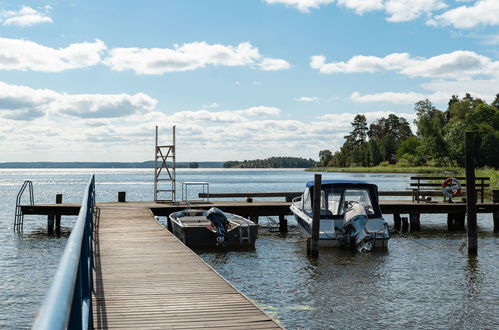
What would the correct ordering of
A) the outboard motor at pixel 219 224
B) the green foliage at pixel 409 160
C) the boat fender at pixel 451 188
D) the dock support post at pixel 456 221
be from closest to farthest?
the outboard motor at pixel 219 224, the boat fender at pixel 451 188, the dock support post at pixel 456 221, the green foliage at pixel 409 160

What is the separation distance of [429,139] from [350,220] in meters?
98.9

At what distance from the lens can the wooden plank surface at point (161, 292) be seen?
23.2ft

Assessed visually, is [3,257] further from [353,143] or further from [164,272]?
[353,143]

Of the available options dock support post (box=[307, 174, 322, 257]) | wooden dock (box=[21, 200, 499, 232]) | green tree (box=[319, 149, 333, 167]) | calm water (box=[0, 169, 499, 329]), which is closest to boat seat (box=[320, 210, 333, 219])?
calm water (box=[0, 169, 499, 329])

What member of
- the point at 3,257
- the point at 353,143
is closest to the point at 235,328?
the point at 3,257

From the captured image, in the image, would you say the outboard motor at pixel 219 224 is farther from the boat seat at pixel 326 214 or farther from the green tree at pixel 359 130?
the green tree at pixel 359 130

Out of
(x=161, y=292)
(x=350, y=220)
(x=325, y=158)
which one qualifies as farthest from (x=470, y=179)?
(x=325, y=158)

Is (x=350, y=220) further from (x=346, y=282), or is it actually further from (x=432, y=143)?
(x=432, y=143)

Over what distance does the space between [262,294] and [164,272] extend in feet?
12.2

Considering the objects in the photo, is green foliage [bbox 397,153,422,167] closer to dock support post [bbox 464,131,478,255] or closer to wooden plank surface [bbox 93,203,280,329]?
dock support post [bbox 464,131,478,255]

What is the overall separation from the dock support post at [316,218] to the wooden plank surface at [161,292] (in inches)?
213

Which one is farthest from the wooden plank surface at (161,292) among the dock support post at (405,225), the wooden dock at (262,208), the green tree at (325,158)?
the green tree at (325,158)

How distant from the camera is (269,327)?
6.77 metres

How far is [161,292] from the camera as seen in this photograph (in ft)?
28.8
